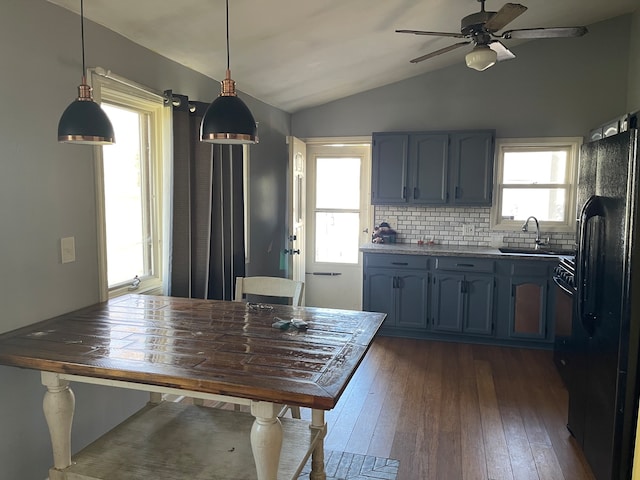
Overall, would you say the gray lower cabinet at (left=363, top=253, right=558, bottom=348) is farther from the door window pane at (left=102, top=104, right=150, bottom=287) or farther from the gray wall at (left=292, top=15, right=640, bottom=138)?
the door window pane at (left=102, top=104, right=150, bottom=287)

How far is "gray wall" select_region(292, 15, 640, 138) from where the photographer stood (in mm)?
4625

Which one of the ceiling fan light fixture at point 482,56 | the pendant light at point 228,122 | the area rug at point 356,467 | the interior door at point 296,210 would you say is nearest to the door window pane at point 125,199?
the pendant light at point 228,122

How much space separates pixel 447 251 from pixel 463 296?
45 centimetres

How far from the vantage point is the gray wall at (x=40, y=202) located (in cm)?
203

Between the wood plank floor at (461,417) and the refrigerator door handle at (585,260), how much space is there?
2.59ft

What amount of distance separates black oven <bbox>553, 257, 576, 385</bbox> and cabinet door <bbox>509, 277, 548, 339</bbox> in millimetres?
561

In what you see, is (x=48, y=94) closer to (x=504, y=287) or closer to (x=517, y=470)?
(x=517, y=470)

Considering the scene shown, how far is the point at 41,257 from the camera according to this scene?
221 centimetres

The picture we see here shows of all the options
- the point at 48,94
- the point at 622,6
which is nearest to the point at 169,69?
the point at 48,94

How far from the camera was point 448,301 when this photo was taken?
463 centimetres

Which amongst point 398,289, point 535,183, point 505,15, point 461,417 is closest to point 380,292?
point 398,289

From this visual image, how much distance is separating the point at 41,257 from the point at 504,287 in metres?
3.77

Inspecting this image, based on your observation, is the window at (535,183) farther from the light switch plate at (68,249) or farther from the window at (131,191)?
the light switch plate at (68,249)

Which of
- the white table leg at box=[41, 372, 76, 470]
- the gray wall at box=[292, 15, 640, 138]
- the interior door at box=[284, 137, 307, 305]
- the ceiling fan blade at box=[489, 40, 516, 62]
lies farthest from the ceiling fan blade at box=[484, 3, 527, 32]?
the white table leg at box=[41, 372, 76, 470]
